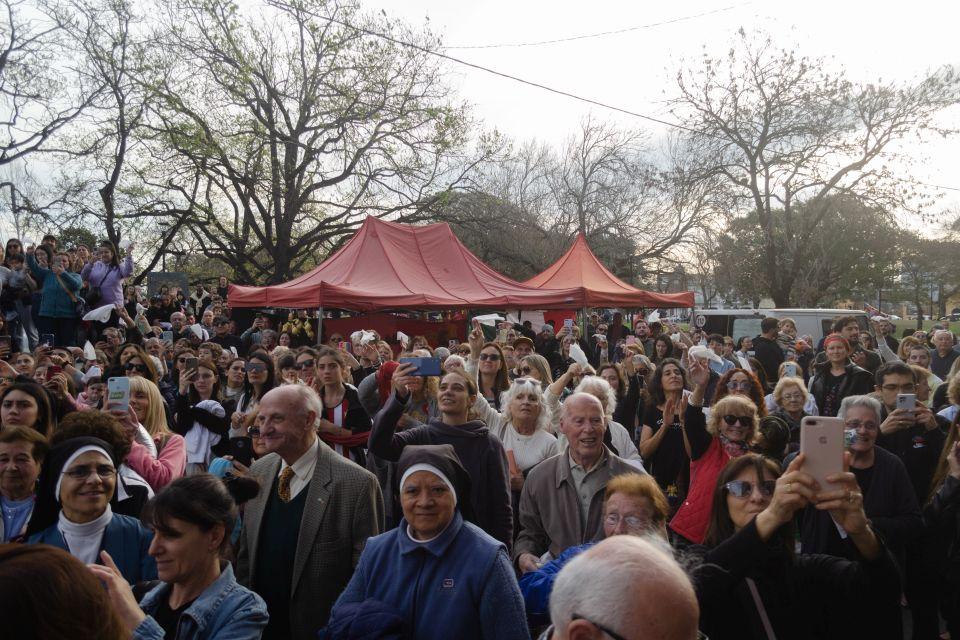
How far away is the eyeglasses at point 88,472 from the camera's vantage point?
3.05 meters

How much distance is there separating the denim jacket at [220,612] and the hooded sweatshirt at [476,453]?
1540 mm

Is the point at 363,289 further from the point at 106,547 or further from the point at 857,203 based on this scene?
the point at 857,203

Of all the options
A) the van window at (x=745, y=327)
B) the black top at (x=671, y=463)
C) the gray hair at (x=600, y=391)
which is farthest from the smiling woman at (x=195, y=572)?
the van window at (x=745, y=327)

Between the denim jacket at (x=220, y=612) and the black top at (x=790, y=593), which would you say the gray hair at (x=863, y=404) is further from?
the denim jacket at (x=220, y=612)

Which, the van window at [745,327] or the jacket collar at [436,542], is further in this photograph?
the van window at [745,327]

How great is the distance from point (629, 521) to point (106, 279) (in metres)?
9.75

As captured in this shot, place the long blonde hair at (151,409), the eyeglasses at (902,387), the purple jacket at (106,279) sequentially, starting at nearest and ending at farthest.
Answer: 1. the long blonde hair at (151,409)
2. the eyeglasses at (902,387)
3. the purple jacket at (106,279)

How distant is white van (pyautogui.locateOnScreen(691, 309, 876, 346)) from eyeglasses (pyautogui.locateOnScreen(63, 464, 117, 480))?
12.6m

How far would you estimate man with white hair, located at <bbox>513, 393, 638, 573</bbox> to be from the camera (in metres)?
3.64

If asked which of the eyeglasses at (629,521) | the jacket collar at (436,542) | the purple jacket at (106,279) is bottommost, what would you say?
the eyeglasses at (629,521)

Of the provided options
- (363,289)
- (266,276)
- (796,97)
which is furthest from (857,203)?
(266,276)

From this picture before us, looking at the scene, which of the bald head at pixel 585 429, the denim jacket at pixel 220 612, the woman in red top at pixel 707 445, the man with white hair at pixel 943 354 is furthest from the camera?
the man with white hair at pixel 943 354

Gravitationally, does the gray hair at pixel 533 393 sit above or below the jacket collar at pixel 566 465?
above

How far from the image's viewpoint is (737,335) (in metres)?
17.2
